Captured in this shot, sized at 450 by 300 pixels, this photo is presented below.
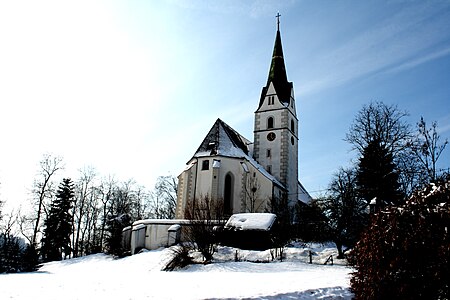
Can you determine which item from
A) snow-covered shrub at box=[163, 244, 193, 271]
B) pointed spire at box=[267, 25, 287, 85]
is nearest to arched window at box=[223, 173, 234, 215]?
pointed spire at box=[267, 25, 287, 85]

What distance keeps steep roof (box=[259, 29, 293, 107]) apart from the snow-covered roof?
1855 cm

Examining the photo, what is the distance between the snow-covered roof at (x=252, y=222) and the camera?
2263cm

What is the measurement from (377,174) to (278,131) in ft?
45.4

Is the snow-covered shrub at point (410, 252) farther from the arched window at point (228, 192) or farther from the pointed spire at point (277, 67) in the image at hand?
the pointed spire at point (277, 67)

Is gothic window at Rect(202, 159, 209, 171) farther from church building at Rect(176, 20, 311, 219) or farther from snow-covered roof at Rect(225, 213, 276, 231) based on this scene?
snow-covered roof at Rect(225, 213, 276, 231)

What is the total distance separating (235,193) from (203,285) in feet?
72.5

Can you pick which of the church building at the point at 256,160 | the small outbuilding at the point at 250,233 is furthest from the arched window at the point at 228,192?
the small outbuilding at the point at 250,233

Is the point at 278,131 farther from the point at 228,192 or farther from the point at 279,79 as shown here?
the point at 228,192

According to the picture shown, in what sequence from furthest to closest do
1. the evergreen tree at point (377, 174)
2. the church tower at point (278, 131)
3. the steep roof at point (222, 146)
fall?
the church tower at point (278, 131) → the steep roof at point (222, 146) → the evergreen tree at point (377, 174)

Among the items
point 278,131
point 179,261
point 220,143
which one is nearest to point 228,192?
point 220,143

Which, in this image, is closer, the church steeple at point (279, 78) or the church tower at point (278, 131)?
the church tower at point (278, 131)

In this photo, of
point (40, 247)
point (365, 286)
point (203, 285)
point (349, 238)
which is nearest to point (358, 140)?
point (349, 238)

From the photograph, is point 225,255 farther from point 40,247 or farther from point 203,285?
point 40,247

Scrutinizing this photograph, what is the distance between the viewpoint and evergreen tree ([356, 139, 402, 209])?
85.3ft
